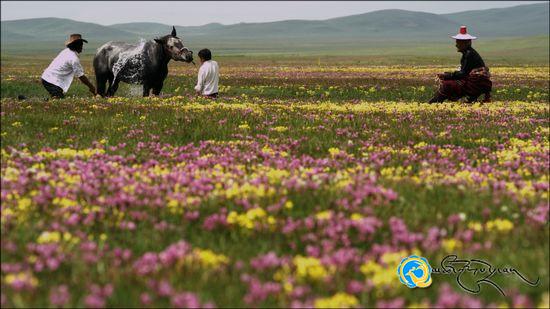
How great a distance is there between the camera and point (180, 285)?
4.00 meters

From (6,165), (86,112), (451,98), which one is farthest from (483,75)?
(6,165)

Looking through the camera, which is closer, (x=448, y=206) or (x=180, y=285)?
(x=180, y=285)

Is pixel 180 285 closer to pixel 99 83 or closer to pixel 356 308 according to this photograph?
pixel 356 308

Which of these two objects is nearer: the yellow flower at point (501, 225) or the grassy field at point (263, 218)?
the grassy field at point (263, 218)

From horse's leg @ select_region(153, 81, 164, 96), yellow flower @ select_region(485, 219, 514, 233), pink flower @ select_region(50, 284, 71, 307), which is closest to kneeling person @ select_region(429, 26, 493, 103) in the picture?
horse's leg @ select_region(153, 81, 164, 96)

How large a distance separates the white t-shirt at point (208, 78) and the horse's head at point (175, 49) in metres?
1.06

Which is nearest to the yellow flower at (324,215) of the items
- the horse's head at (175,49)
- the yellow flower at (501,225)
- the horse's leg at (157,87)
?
the yellow flower at (501,225)

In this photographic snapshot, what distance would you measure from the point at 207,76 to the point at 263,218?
16.9 meters

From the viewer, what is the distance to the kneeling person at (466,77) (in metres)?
20.4

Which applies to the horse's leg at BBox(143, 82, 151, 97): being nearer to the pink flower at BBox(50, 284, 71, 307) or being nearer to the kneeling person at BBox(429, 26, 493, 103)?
the kneeling person at BBox(429, 26, 493, 103)

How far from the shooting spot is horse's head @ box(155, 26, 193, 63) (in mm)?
20062

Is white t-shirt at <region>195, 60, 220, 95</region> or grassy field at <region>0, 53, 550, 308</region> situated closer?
grassy field at <region>0, 53, 550, 308</region>

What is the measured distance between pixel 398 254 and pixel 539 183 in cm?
340

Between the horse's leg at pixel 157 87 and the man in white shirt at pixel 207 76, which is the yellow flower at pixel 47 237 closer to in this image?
the man in white shirt at pixel 207 76
